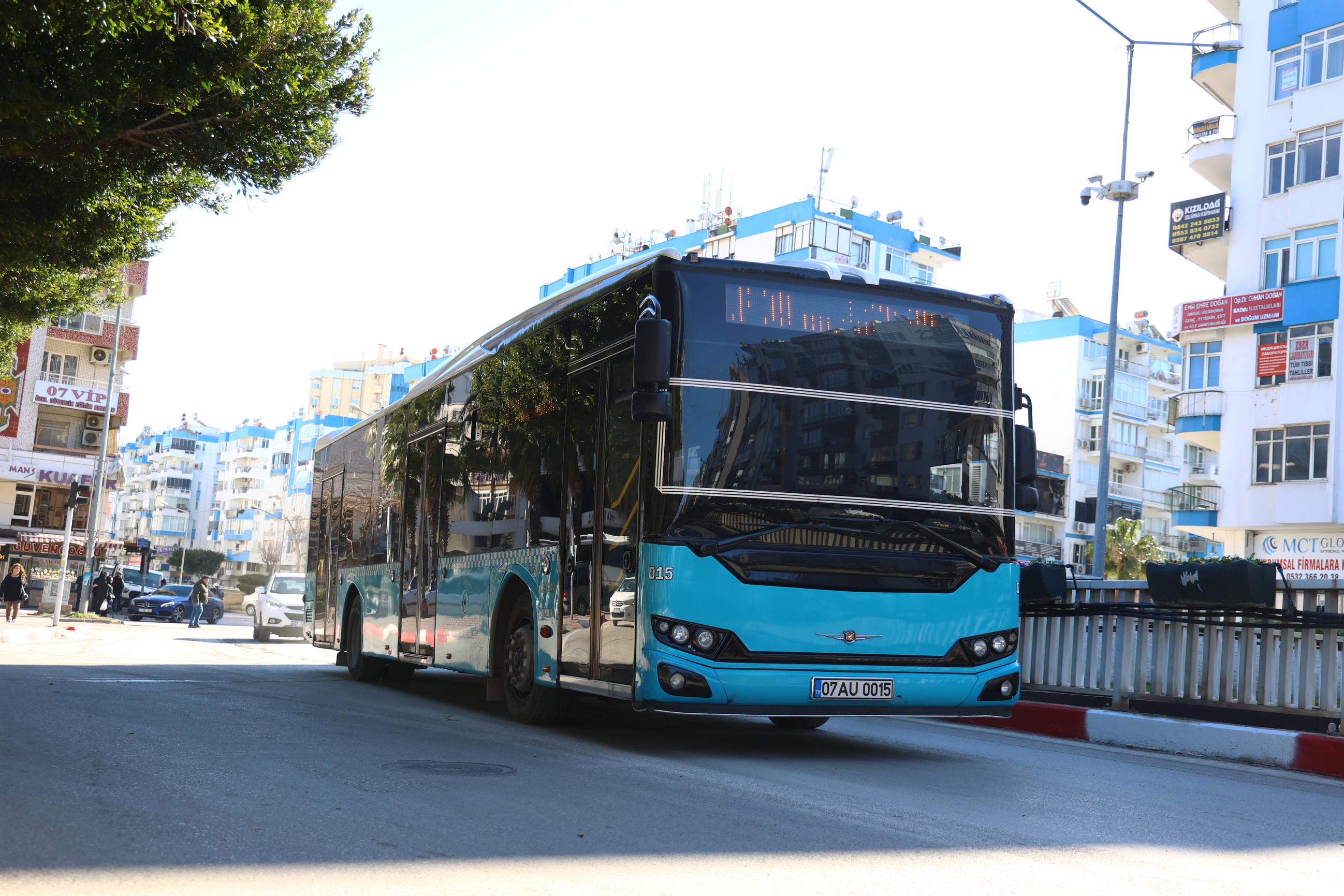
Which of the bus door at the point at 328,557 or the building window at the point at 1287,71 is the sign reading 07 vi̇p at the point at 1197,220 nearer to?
the building window at the point at 1287,71

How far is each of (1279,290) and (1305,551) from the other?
778 centimetres

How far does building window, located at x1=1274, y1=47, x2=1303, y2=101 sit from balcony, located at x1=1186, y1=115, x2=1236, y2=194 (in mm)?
1731

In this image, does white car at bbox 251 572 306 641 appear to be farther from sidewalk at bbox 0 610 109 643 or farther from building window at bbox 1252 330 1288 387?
building window at bbox 1252 330 1288 387

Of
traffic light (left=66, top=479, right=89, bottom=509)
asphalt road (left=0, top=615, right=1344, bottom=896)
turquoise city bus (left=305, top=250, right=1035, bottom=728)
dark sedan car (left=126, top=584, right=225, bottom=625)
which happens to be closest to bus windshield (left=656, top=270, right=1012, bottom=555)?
turquoise city bus (left=305, top=250, right=1035, bottom=728)

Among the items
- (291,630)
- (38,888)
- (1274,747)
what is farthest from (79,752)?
(291,630)

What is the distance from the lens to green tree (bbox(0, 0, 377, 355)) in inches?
393

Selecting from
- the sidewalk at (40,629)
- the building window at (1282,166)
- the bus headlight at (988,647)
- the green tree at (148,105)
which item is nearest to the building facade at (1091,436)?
the building window at (1282,166)

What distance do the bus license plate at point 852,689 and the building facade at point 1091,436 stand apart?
79959 millimetres

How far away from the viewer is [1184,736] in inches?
437

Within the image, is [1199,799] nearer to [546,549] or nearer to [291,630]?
[546,549]

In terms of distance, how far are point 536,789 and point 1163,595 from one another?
716 cm

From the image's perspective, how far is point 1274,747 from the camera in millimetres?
10312

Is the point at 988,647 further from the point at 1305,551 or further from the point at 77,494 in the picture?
the point at 1305,551

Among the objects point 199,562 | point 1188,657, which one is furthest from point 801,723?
point 199,562
